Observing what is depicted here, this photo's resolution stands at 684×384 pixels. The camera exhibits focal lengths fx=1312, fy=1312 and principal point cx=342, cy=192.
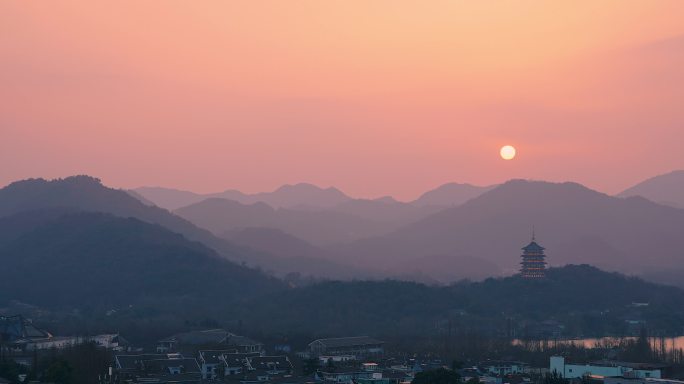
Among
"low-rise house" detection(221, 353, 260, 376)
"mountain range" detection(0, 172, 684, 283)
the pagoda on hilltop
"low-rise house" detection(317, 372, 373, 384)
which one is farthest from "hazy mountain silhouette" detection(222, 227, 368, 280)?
"low-rise house" detection(317, 372, 373, 384)

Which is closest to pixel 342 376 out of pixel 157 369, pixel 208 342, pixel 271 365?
pixel 271 365

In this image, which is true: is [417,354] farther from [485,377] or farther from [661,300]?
[661,300]

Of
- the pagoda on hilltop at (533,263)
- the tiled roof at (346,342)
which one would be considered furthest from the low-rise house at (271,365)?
the pagoda on hilltop at (533,263)

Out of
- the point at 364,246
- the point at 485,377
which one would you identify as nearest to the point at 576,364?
the point at 485,377

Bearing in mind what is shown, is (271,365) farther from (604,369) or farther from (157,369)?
(604,369)

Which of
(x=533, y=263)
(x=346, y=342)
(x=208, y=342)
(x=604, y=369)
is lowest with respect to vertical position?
(x=604, y=369)
